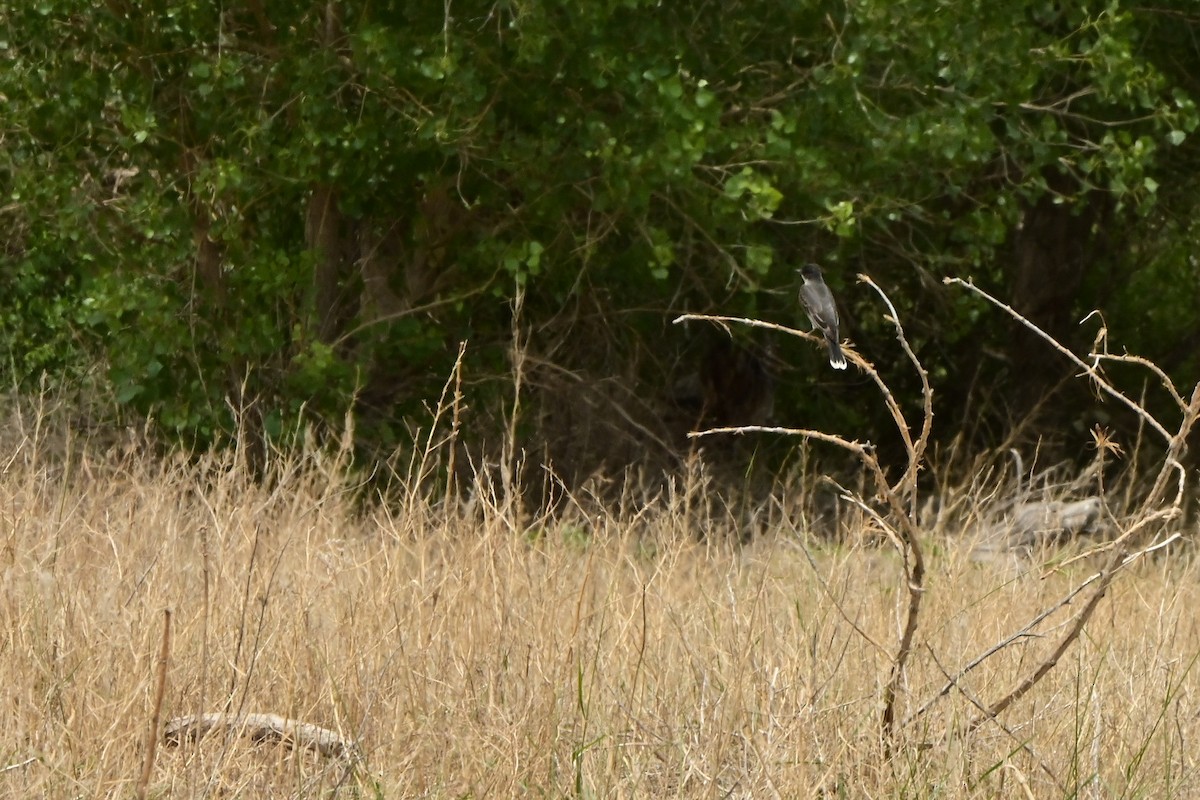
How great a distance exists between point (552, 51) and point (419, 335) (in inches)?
64.4

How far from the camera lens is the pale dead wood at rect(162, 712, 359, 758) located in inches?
132

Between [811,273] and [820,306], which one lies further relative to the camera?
[811,273]

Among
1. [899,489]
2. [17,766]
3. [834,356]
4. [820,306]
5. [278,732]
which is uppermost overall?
[899,489]

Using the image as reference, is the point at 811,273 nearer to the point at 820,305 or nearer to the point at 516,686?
the point at 820,305

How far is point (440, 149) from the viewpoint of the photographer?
7.84 meters

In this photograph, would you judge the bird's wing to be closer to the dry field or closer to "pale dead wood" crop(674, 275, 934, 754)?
the dry field

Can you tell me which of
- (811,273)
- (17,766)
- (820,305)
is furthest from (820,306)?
(17,766)

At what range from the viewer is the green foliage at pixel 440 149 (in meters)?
7.51

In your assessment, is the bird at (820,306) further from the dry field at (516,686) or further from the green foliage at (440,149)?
the dry field at (516,686)

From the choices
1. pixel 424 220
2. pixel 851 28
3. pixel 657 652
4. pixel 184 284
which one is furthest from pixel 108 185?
pixel 657 652

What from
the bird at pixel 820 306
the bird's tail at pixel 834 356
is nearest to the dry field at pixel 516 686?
the bird's tail at pixel 834 356

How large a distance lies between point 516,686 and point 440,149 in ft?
14.9

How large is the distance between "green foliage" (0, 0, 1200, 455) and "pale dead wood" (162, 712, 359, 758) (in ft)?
12.6

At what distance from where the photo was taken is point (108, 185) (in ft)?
27.9
